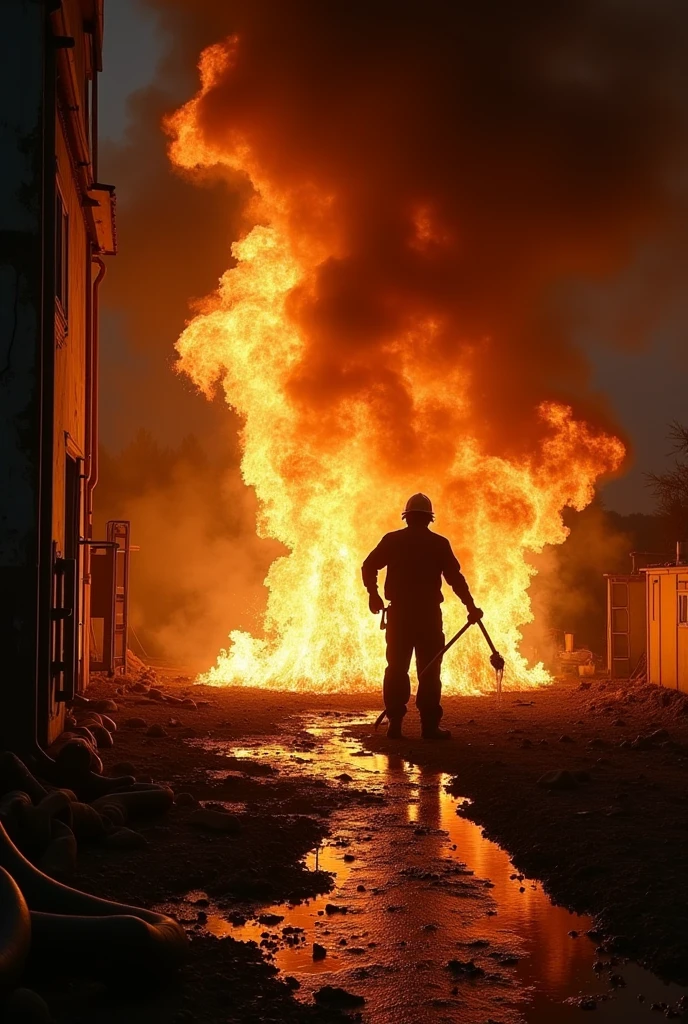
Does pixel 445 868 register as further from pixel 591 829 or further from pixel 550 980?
pixel 550 980

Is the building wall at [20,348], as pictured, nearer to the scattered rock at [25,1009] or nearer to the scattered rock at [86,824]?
the scattered rock at [86,824]

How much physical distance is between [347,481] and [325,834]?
10.4 meters

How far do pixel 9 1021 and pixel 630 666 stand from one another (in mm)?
15441

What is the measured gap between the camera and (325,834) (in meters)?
5.56

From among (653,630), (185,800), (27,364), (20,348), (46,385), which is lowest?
(185,800)

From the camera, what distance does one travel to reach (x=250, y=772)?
288 inches

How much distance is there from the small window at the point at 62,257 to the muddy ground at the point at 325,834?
387 centimetres

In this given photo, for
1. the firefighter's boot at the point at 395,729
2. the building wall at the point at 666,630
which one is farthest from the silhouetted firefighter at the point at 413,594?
the building wall at the point at 666,630

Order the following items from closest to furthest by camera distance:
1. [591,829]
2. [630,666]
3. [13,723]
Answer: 1. [591,829]
2. [13,723]
3. [630,666]

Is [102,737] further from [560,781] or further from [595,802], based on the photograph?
[595,802]

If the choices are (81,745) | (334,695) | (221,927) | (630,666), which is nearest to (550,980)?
(221,927)

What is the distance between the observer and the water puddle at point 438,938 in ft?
10.9

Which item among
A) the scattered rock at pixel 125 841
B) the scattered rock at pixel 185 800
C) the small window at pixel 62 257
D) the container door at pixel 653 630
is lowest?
the scattered rock at pixel 185 800

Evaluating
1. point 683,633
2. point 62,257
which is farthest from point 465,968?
point 683,633
